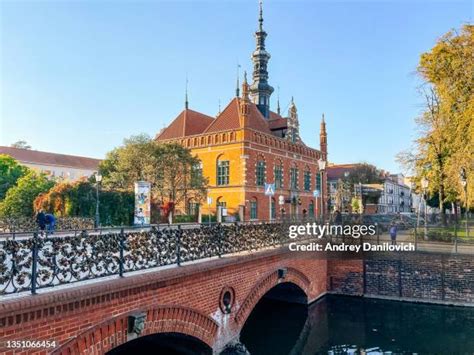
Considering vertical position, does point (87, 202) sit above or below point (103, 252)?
above

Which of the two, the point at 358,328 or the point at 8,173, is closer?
the point at 358,328

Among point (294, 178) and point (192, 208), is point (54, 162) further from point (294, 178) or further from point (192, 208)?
point (294, 178)

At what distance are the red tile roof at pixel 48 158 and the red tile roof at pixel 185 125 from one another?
34.0 m

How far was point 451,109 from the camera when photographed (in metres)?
18.7

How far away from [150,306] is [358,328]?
32.6 feet

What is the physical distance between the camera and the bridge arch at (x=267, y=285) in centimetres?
1020

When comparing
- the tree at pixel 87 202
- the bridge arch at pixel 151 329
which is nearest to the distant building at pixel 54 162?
the tree at pixel 87 202

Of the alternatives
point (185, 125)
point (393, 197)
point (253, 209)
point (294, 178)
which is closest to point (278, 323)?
point (253, 209)

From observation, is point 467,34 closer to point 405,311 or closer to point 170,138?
point 405,311

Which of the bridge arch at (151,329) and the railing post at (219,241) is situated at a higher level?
the railing post at (219,241)

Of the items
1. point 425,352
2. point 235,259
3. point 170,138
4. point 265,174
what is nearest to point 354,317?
point 425,352

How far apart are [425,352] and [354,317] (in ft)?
11.4

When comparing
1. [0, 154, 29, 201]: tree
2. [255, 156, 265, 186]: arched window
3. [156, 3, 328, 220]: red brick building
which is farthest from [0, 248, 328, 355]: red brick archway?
[0, 154, 29, 201]: tree

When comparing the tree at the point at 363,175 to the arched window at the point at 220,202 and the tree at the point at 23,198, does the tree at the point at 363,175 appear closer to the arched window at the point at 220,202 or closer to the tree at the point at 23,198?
the arched window at the point at 220,202
